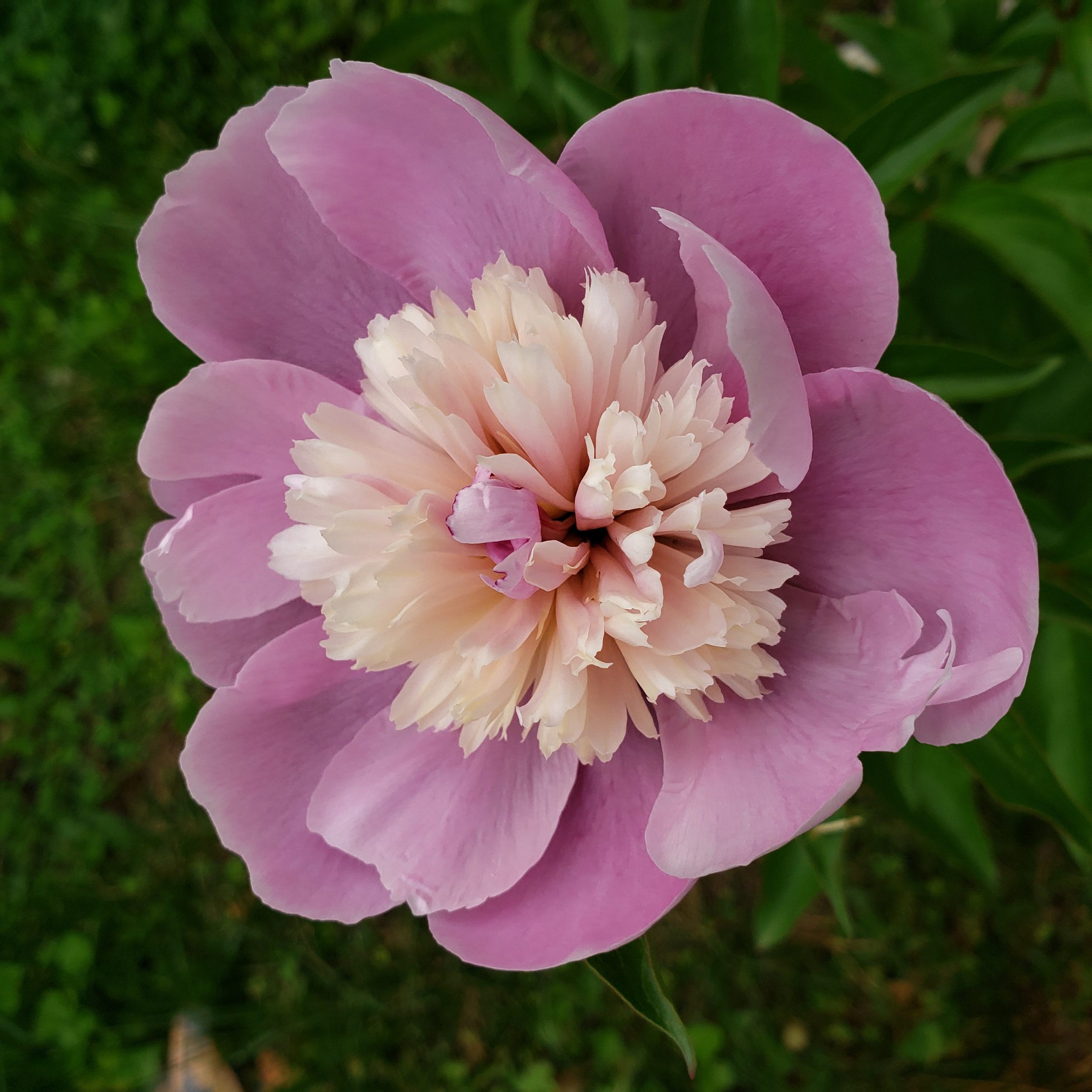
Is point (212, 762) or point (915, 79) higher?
point (915, 79)

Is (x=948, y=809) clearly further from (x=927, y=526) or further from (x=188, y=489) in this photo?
(x=188, y=489)

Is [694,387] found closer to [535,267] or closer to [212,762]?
[535,267]

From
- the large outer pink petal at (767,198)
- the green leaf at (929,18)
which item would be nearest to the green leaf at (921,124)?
the large outer pink petal at (767,198)

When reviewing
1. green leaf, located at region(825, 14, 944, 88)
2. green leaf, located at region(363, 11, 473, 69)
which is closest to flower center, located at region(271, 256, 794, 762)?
green leaf, located at region(363, 11, 473, 69)

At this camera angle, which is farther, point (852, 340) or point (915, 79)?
point (915, 79)

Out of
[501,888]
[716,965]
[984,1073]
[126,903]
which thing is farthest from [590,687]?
[126,903]

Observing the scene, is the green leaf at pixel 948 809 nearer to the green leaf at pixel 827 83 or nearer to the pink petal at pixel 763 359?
the pink petal at pixel 763 359

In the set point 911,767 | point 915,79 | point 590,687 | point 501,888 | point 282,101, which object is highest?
point 282,101
